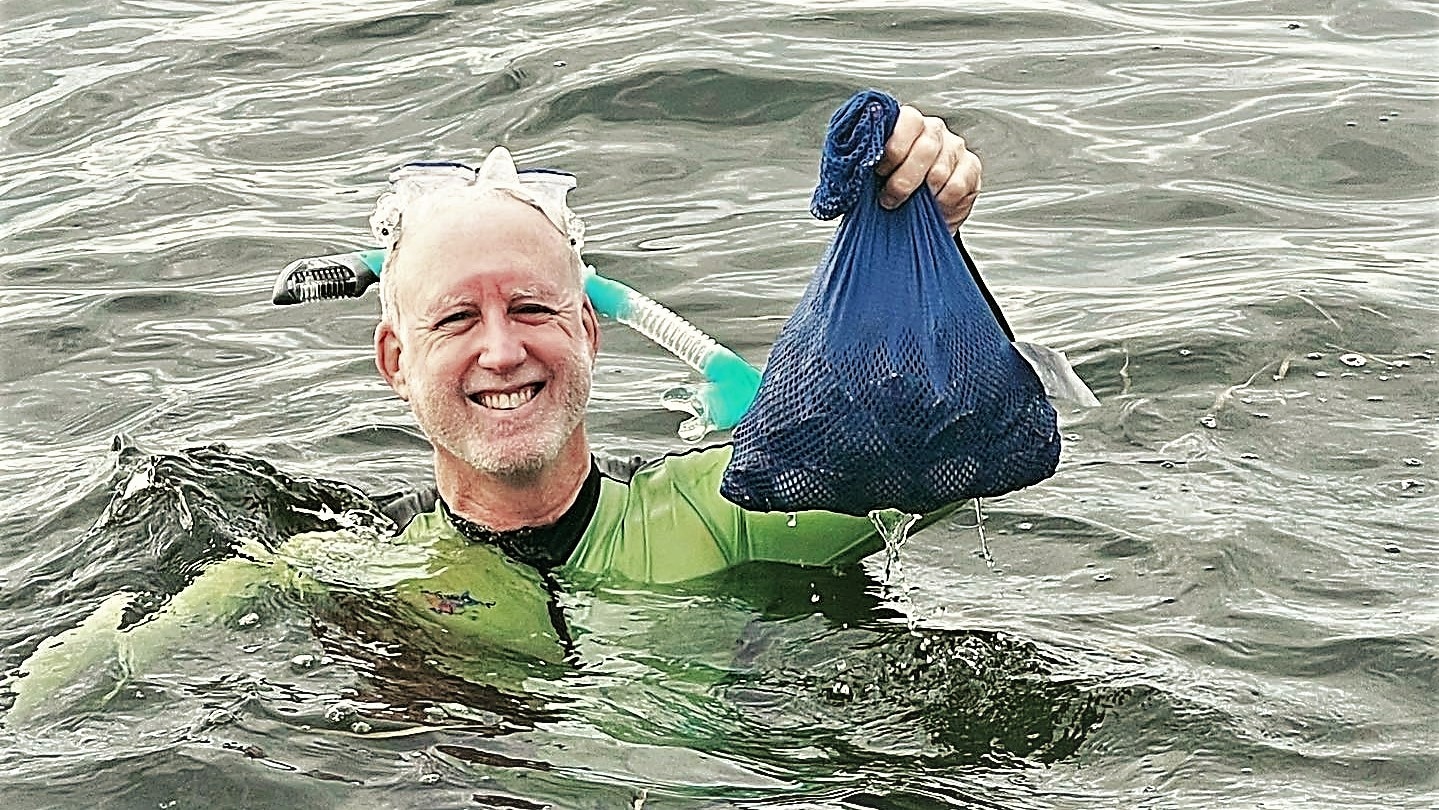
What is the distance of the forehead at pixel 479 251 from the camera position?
4.06m

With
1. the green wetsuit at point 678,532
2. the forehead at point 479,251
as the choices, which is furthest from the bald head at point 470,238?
the green wetsuit at point 678,532

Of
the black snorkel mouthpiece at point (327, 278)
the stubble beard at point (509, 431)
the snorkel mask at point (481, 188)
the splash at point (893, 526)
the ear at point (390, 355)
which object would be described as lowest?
the splash at point (893, 526)

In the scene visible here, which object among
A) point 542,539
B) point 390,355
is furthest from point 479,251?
point 542,539

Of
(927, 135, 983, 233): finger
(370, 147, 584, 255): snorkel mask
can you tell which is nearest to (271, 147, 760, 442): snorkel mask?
(370, 147, 584, 255): snorkel mask

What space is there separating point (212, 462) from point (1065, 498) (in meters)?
2.23

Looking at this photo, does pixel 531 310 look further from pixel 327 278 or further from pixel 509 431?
pixel 327 278

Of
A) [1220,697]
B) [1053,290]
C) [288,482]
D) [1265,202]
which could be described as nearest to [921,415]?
[1220,697]

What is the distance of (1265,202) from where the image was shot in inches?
281

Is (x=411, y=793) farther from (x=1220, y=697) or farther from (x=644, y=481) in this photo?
(x=1220, y=697)

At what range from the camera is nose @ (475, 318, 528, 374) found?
398cm

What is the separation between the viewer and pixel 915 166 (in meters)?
3.48

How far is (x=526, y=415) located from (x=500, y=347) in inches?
6.1

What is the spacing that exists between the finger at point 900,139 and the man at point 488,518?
0.89 meters

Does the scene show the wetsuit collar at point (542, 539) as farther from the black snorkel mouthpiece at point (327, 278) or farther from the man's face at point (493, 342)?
the black snorkel mouthpiece at point (327, 278)
